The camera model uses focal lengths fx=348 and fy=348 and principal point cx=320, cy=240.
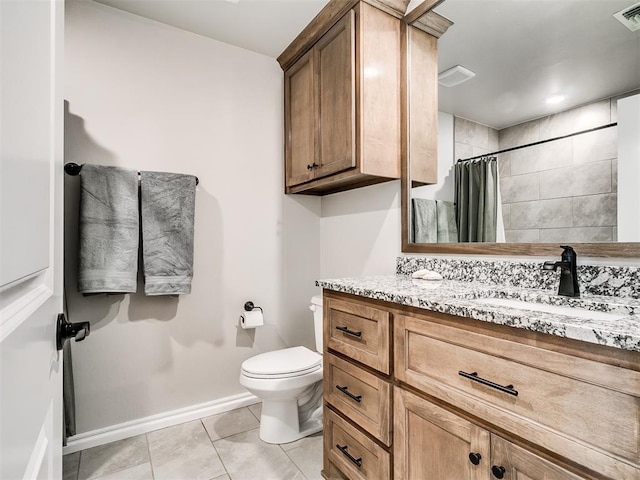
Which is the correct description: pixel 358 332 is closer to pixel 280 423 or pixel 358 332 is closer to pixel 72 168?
pixel 280 423

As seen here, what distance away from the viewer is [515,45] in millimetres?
1484

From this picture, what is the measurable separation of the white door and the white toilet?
1.34 metres

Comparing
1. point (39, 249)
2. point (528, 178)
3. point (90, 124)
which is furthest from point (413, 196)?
point (90, 124)

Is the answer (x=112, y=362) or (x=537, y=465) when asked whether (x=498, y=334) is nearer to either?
(x=537, y=465)

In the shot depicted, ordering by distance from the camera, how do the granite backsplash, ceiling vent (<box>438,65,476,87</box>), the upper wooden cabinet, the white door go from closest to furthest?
1. the white door
2. the granite backsplash
3. ceiling vent (<box>438,65,476,87</box>)
4. the upper wooden cabinet

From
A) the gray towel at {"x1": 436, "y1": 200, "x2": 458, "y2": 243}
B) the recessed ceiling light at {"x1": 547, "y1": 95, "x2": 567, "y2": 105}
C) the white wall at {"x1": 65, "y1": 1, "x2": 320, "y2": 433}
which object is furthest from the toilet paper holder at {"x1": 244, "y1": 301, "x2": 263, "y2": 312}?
the recessed ceiling light at {"x1": 547, "y1": 95, "x2": 567, "y2": 105}

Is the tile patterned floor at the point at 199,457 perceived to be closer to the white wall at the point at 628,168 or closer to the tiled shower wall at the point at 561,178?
the tiled shower wall at the point at 561,178

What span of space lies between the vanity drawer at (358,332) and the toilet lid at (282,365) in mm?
364

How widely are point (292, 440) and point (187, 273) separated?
44.5 inches

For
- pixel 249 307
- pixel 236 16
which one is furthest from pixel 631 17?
pixel 249 307

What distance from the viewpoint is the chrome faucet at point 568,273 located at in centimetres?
117

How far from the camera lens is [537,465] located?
0.85 meters

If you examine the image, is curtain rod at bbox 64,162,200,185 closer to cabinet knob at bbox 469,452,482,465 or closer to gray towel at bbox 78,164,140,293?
gray towel at bbox 78,164,140,293

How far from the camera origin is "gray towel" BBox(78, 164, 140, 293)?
1.82 meters
